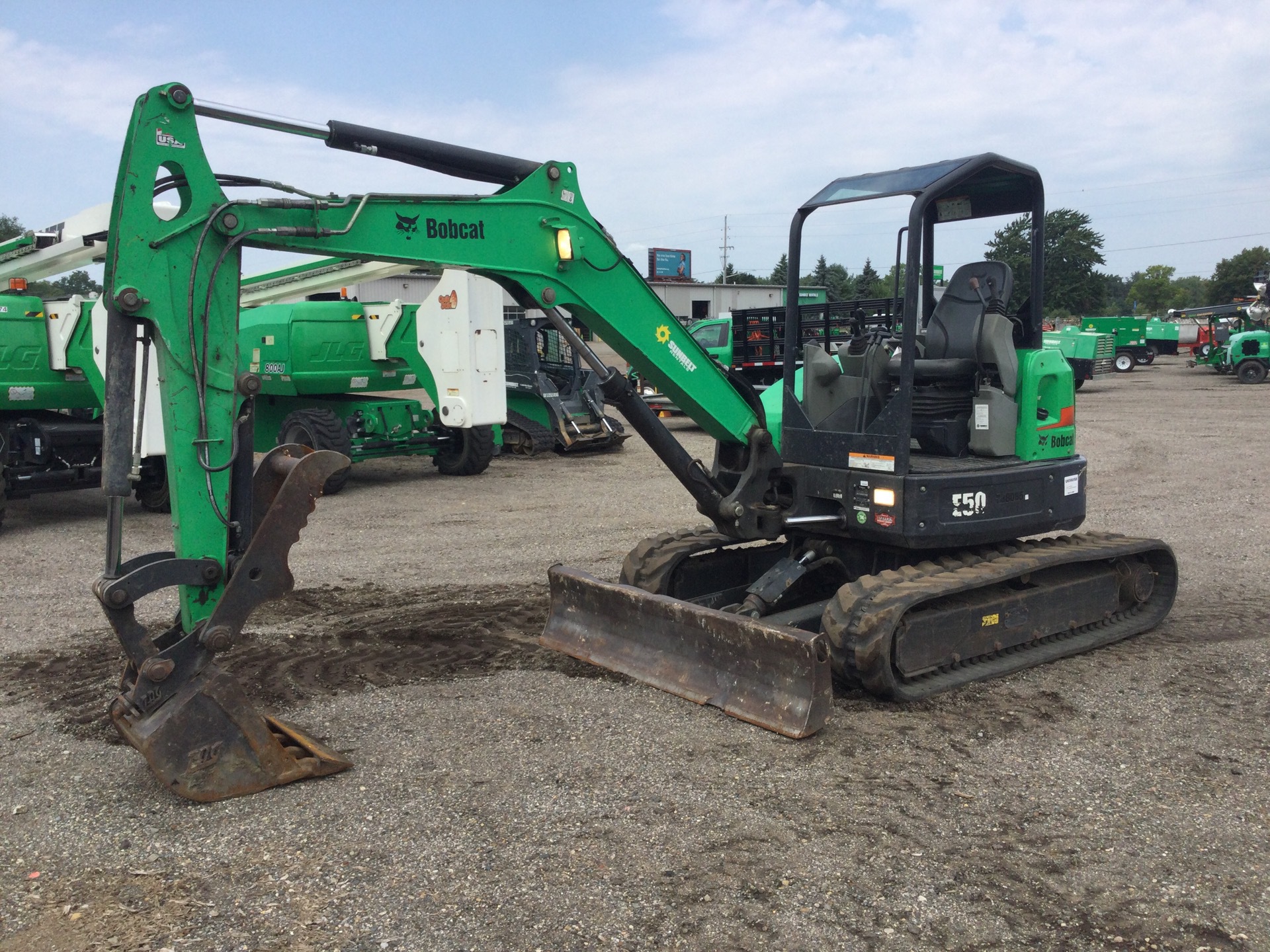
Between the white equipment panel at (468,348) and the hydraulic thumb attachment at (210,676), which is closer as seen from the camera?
the hydraulic thumb attachment at (210,676)

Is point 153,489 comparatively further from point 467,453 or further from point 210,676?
point 210,676

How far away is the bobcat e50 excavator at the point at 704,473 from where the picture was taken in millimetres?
4281

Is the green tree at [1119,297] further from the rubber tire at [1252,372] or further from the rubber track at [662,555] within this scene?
the rubber track at [662,555]

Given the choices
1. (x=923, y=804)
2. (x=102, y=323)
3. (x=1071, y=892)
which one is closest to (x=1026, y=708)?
(x=923, y=804)

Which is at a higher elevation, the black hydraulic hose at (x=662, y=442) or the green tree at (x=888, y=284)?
the green tree at (x=888, y=284)

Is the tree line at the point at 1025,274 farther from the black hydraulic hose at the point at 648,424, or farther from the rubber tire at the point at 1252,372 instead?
the rubber tire at the point at 1252,372

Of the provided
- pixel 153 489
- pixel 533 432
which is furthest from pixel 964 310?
pixel 533 432

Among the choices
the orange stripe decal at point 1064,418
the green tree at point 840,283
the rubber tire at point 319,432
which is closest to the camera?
the orange stripe decal at point 1064,418

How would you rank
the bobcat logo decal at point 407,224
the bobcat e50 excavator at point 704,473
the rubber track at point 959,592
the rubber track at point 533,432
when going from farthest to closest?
the rubber track at point 533,432 < the rubber track at point 959,592 < the bobcat logo decal at point 407,224 < the bobcat e50 excavator at point 704,473

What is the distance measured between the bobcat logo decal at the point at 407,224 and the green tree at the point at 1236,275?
76951mm

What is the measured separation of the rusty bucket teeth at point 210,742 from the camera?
4.17m

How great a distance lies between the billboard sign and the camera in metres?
66.7

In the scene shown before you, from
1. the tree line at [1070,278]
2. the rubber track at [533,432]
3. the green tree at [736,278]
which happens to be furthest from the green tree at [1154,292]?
the rubber track at [533,432]

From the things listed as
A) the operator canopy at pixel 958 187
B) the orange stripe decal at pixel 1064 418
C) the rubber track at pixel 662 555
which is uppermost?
the operator canopy at pixel 958 187
